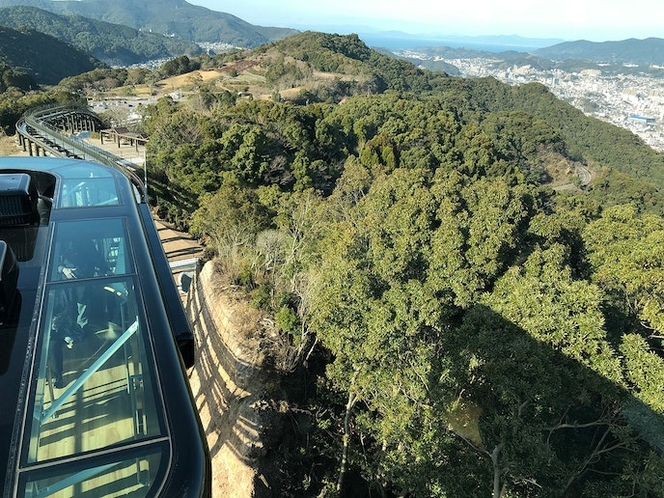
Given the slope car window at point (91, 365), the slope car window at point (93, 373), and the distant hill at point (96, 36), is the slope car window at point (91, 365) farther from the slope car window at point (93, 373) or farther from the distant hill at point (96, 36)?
the distant hill at point (96, 36)

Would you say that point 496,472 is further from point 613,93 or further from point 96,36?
point 613,93

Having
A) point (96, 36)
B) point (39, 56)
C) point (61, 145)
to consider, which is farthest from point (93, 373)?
point (96, 36)

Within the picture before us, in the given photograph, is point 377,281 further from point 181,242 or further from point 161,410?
point 181,242

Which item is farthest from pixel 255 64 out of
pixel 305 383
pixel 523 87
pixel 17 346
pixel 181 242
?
pixel 17 346

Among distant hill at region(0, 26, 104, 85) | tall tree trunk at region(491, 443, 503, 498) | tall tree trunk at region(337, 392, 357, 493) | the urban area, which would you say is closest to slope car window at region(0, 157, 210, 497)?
tall tree trunk at region(491, 443, 503, 498)

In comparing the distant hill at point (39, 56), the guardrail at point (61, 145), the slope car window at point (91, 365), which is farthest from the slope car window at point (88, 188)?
the distant hill at point (39, 56)

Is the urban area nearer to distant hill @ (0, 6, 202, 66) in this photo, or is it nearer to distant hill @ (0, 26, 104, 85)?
distant hill @ (0, 26, 104, 85)
